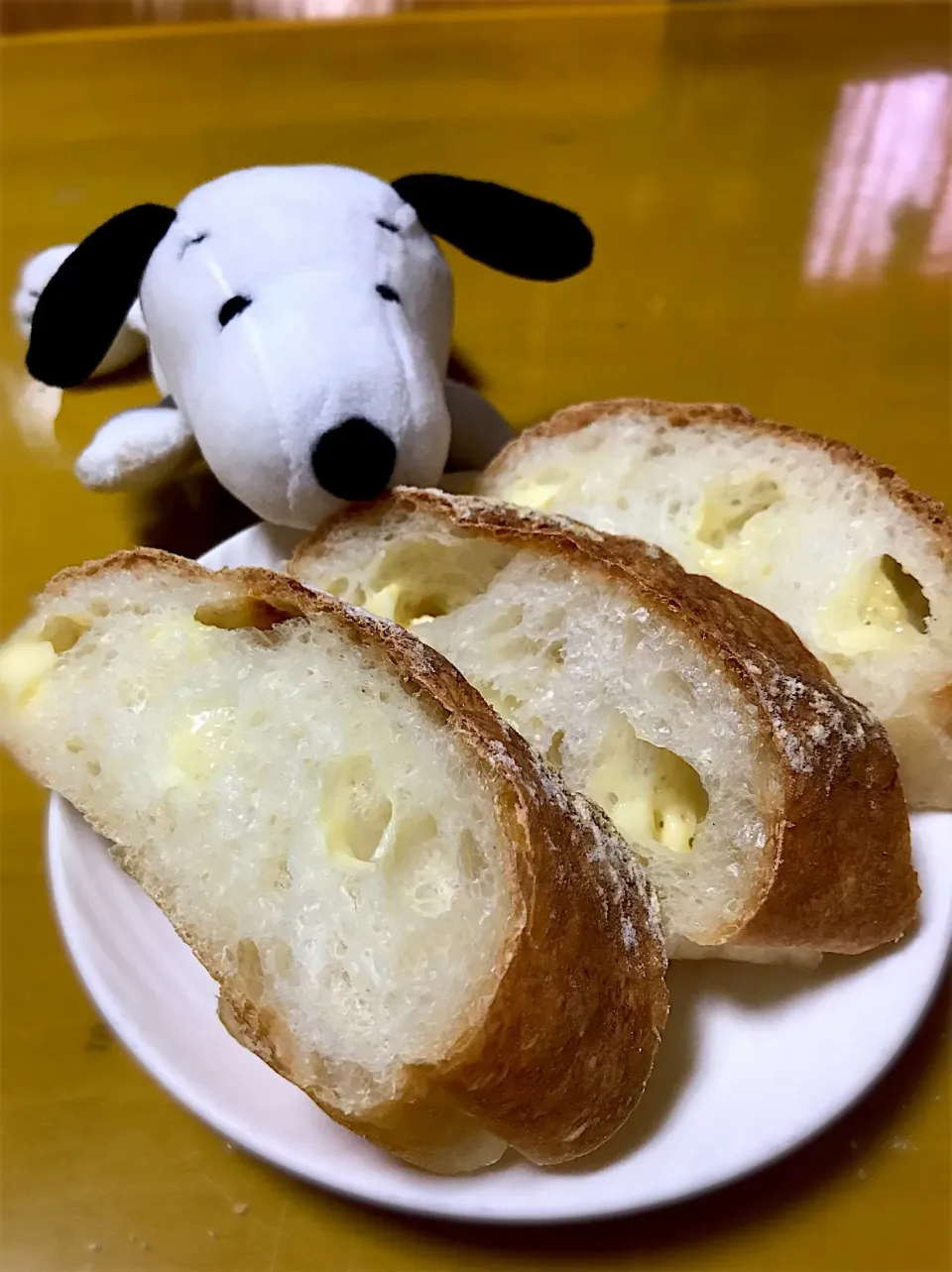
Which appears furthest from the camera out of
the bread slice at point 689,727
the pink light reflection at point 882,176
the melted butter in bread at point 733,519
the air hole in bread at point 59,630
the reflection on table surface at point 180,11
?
the reflection on table surface at point 180,11

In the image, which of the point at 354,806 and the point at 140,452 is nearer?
the point at 354,806

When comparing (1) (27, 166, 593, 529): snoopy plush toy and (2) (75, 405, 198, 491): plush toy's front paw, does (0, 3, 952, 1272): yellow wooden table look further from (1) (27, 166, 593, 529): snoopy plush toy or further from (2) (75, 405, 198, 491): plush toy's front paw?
(1) (27, 166, 593, 529): snoopy plush toy

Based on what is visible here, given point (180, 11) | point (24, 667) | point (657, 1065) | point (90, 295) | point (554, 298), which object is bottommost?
point (657, 1065)

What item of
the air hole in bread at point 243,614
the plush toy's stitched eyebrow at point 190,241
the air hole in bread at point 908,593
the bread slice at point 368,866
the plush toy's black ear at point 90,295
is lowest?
the bread slice at point 368,866

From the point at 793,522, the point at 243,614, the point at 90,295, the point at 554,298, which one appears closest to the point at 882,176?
the point at 554,298

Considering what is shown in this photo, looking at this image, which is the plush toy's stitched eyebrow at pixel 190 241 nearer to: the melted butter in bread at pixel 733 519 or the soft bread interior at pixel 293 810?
the soft bread interior at pixel 293 810

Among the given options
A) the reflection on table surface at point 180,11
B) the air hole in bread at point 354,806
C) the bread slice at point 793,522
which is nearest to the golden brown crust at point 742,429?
the bread slice at point 793,522

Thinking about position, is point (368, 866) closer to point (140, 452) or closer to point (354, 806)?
point (354, 806)
